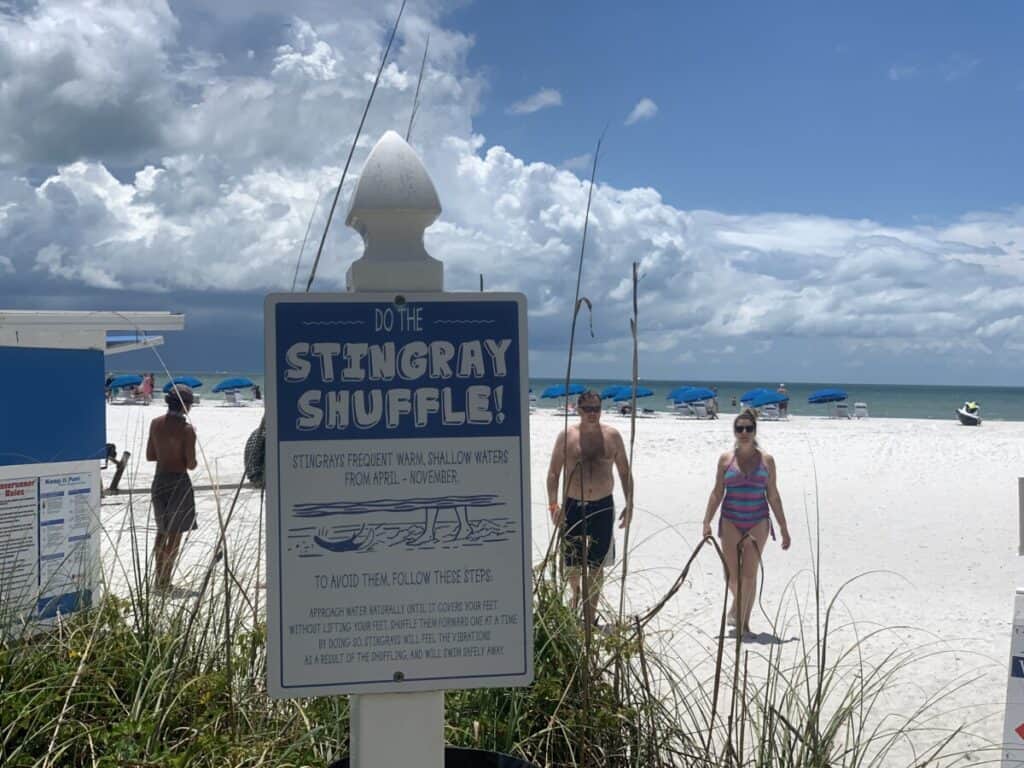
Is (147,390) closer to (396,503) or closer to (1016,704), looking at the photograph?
(1016,704)

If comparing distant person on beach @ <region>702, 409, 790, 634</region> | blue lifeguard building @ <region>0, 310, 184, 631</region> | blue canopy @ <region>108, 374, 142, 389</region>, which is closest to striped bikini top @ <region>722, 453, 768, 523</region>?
distant person on beach @ <region>702, 409, 790, 634</region>

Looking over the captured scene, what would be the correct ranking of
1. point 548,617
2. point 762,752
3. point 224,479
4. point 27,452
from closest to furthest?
point 762,752
point 548,617
point 27,452
point 224,479

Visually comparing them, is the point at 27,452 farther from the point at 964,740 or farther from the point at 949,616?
the point at 949,616

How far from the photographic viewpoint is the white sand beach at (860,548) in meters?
5.30

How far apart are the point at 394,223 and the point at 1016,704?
2.66 m

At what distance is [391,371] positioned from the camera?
7.11ft

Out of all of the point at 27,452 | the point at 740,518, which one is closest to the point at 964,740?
the point at 740,518

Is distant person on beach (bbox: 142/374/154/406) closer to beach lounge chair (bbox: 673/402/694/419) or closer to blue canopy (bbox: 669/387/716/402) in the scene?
blue canopy (bbox: 669/387/716/402)

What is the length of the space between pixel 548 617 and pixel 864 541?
9.70 m

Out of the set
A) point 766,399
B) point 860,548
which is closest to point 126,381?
point 766,399

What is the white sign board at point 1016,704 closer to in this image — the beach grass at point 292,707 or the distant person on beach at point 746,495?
the beach grass at point 292,707

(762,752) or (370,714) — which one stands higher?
(370,714)

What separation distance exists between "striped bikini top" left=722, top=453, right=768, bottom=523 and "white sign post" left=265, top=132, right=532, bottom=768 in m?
4.87

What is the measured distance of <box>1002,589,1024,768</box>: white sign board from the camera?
3229mm
